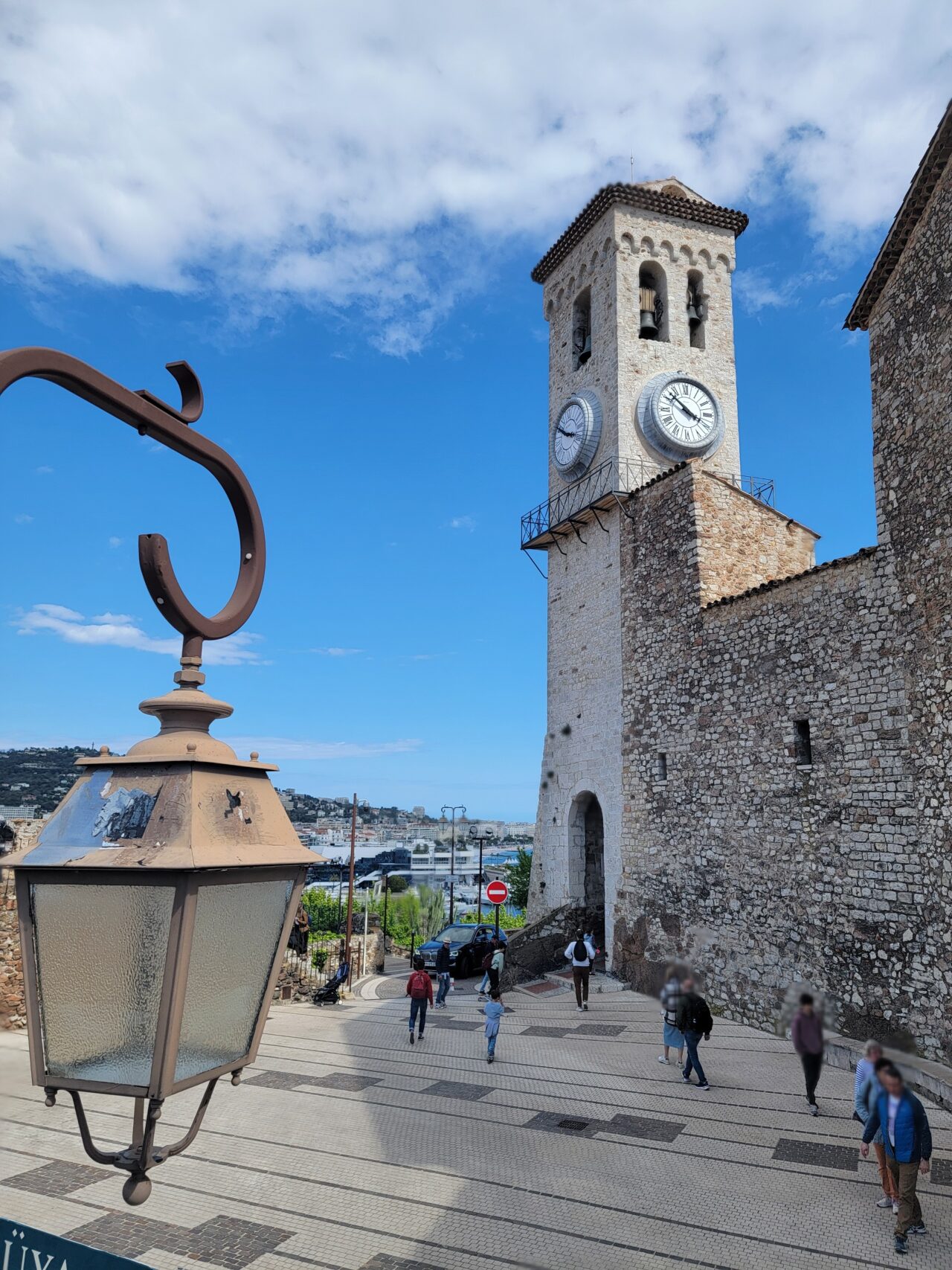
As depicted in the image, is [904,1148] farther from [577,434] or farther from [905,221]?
[577,434]

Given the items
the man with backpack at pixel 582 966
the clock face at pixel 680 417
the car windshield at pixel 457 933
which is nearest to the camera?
the man with backpack at pixel 582 966

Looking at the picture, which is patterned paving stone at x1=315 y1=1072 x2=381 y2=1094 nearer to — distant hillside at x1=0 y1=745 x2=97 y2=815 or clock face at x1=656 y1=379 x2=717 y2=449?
distant hillside at x1=0 y1=745 x2=97 y2=815

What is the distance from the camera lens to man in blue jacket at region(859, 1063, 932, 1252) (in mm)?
4641

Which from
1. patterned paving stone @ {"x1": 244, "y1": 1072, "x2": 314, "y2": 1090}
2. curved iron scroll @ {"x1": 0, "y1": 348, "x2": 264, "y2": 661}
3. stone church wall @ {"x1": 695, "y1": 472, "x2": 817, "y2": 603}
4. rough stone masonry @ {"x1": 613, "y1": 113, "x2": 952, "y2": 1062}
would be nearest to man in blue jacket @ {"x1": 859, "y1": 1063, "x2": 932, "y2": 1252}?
rough stone masonry @ {"x1": 613, "y1": 113, "x2": 952, "y2": 1062}

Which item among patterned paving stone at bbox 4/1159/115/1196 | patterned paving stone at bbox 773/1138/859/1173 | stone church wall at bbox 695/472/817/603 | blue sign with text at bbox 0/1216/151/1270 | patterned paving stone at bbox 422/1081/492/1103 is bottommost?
patterned paving stone at bbox 4/1159/115/1196

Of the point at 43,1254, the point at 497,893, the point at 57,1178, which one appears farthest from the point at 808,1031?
the point at 497,893

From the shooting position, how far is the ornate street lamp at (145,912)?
1934 mm

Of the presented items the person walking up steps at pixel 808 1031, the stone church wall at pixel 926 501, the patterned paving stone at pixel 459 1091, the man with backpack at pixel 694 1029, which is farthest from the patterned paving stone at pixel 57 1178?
the stone church wall at pixel 926 501

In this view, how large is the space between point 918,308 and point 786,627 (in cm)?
429

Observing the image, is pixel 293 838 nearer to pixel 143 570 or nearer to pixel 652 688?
pixel 143 570

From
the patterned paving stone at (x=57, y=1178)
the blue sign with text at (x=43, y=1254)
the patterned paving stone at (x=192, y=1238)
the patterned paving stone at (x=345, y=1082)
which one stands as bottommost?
the patterned paving stone at (x=57, y=1178)

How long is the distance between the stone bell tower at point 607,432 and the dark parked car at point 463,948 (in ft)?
4.71

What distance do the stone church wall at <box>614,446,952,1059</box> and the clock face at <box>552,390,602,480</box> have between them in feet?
8.55

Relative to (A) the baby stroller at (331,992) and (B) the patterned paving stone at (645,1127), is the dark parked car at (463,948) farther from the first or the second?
(B) the patterned paving stone at (645,1127)
